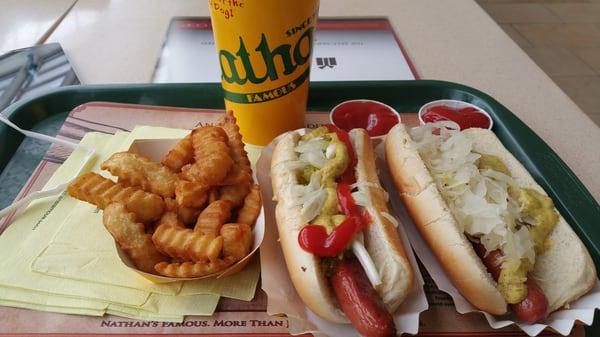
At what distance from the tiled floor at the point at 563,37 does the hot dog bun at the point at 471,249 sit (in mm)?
3340

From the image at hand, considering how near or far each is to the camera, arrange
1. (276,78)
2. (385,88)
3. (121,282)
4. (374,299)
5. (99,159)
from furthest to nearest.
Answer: (385,88) → (99,159) → (276,78) → (121,282) → (374,299)

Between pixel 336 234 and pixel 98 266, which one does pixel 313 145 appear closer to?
pixel 336 234

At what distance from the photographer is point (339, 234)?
129 cm

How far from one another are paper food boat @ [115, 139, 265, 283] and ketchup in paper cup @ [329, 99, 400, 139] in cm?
63

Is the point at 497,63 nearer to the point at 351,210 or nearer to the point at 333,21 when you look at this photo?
the point at 333,21

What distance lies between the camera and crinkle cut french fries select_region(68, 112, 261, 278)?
125 centimetres

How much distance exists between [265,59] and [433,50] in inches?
55.4

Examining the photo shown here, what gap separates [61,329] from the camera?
1.22 metres

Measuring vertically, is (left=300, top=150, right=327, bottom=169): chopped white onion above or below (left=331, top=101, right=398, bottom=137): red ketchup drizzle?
above

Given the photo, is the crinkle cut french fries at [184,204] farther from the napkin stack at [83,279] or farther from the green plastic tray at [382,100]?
the green plastic tray at [382,100]

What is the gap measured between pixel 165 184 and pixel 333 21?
71.6 inches

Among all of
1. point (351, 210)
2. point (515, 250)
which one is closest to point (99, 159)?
point (351, 210)

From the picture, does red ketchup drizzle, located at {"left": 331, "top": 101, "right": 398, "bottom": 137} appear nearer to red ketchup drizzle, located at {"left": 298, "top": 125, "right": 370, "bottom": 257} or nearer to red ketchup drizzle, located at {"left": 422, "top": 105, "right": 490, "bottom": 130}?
red ketchup drizzle, located at {"left": 422, "top": 105, "right": 490, "bottom": 130}

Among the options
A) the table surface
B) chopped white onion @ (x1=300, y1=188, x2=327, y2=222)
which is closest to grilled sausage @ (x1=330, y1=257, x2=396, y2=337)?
chopped white onion @ (x1=300, y1=188, x2=327, y2=222)
